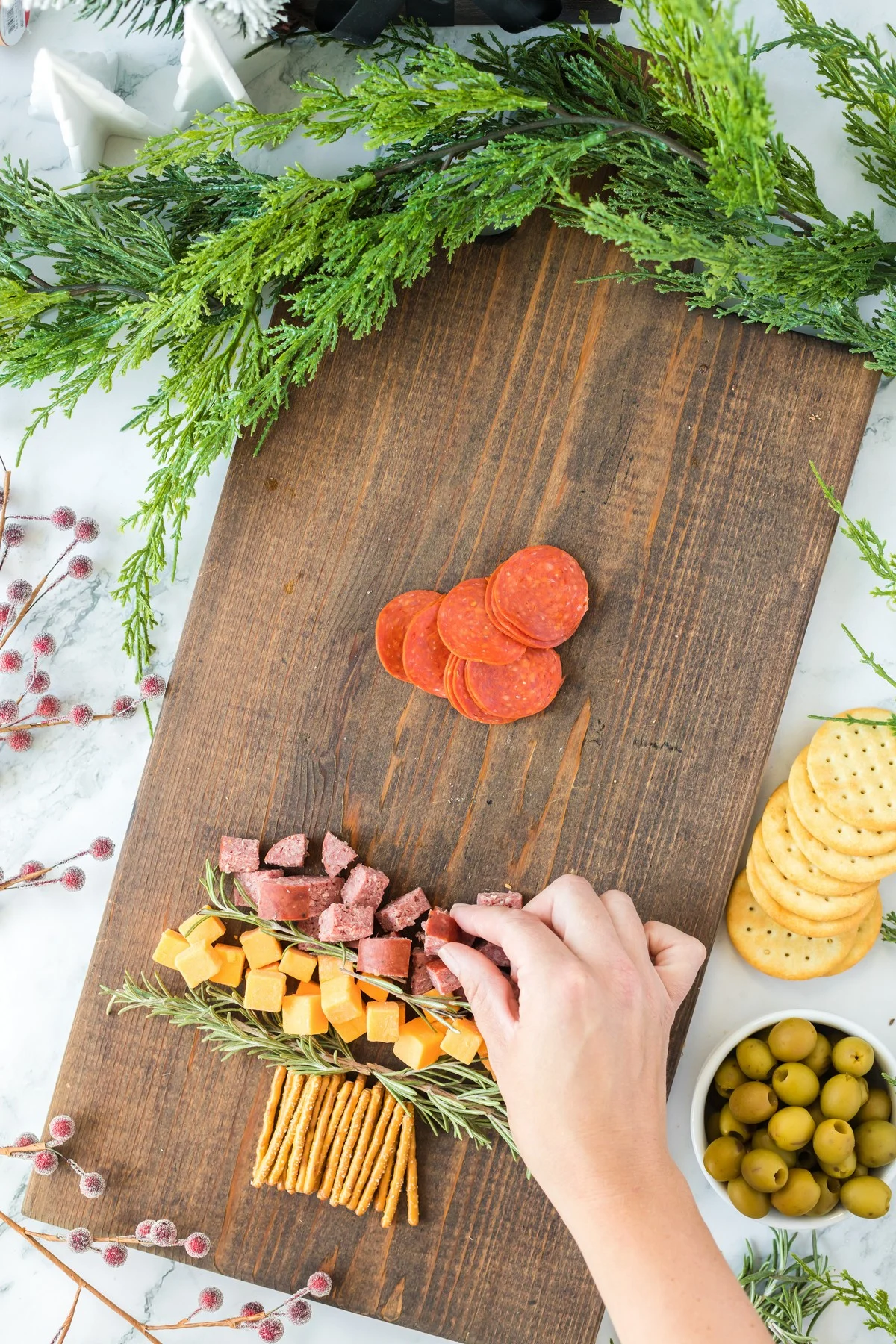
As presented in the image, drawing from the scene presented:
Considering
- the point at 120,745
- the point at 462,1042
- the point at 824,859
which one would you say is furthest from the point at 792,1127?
the point at 120,745

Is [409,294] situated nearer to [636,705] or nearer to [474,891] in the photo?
[636,705]

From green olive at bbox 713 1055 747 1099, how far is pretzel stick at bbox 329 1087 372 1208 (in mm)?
646

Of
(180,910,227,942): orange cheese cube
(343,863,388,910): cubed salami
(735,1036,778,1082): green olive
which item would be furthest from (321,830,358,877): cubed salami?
(735,1036,778,1082): green olive

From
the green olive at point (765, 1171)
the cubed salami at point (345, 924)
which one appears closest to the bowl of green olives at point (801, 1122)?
the green olive at point (765, 1171)

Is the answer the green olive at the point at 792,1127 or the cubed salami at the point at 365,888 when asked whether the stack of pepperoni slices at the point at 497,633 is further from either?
the green olive at the point at 792,1127

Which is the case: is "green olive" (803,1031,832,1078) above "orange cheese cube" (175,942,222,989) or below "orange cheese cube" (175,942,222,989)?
above

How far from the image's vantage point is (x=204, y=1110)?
1.88 metres

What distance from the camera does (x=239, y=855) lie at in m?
1.84

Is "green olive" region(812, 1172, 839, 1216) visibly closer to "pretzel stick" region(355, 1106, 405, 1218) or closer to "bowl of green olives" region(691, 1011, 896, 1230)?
"bowl of green olives" region(691, 1011, 896, 1230)

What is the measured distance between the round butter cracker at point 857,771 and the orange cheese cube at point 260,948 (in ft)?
3.41

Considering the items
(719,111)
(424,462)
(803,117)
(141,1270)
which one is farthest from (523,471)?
(141,1270)

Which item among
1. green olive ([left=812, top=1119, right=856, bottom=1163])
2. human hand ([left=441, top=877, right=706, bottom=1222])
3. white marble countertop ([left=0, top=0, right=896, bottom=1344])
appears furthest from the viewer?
white marble countertop ([left=0, top=0, right=896, bottom=1344])

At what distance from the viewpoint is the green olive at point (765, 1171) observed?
1.69 m

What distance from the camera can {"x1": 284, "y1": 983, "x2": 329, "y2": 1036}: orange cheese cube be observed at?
5.89ft
